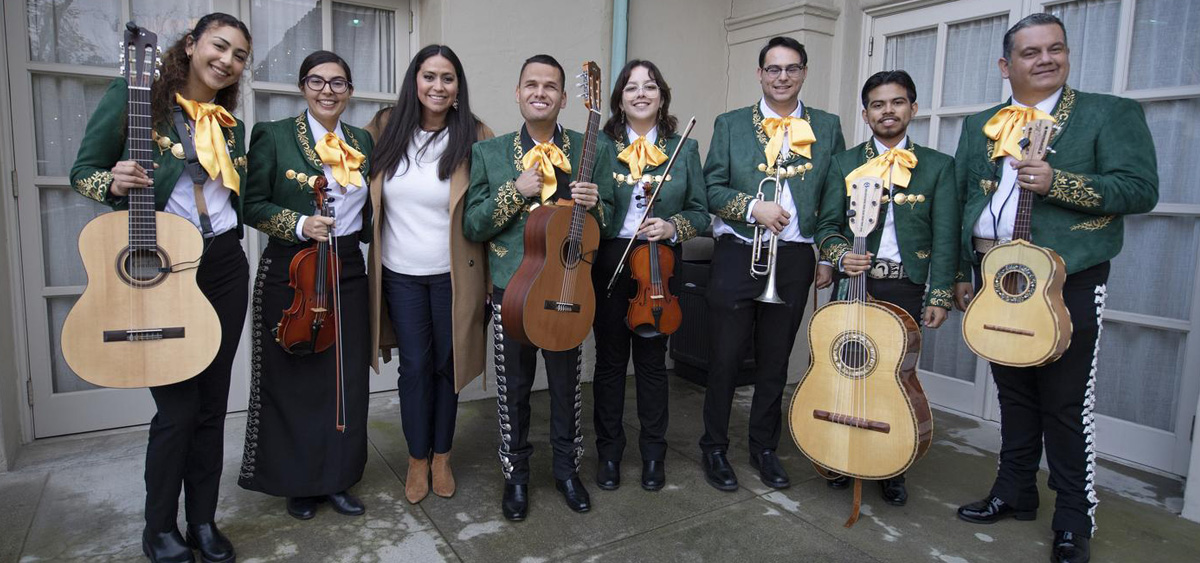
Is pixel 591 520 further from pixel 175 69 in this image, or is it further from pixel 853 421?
pixel 175 69

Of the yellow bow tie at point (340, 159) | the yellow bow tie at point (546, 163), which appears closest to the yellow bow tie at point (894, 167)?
the yellow bow tie at point (546, 163)

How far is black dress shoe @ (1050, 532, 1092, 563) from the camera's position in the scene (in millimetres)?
2641

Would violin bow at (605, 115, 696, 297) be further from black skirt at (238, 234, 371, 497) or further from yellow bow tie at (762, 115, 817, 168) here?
black skirt at (238, 234, 371, 497)

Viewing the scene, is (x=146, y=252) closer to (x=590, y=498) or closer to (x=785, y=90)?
→ (x=590, y=498)

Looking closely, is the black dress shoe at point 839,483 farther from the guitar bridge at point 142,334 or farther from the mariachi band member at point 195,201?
the guitar bridge at point 142,334

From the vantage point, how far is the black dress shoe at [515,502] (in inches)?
114

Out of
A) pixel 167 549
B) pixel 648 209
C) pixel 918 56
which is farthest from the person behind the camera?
pixel 918 56

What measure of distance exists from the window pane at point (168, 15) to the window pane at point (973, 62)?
3.97m

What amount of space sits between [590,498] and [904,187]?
175 centimetres

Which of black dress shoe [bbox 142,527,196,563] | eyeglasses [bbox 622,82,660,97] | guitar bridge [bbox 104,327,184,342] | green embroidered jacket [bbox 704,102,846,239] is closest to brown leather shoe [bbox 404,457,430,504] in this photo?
black dress shoe [bbox 142,527,196,563]

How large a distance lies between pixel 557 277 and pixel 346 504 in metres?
1.25

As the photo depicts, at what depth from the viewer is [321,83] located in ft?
8.73

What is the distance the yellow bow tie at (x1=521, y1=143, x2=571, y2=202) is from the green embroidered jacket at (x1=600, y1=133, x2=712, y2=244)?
0.26m

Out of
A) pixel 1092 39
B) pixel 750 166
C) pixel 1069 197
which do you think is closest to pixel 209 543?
A: pixel 750 166
